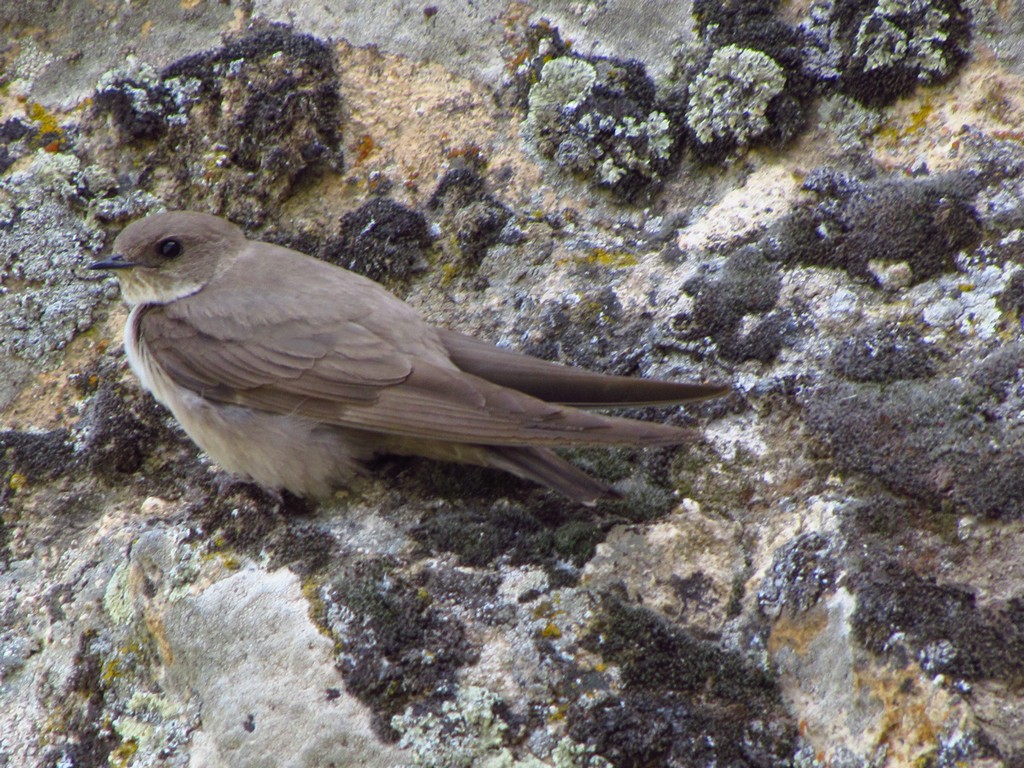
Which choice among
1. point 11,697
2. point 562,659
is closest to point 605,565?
point 562,659

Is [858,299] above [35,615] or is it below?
above

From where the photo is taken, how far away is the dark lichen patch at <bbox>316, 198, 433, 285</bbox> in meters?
3.79

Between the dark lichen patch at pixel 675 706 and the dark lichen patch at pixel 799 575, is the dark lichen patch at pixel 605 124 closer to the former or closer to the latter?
the dark lichen patch at pixel 799 575

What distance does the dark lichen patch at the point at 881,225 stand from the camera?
123 inches

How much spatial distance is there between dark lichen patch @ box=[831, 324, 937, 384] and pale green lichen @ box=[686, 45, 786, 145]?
91cm

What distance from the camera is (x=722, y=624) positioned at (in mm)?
2605

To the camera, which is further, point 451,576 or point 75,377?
point 75,377

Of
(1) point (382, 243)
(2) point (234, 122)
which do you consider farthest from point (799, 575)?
(2) point (234, 122)

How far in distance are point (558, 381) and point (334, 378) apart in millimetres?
756

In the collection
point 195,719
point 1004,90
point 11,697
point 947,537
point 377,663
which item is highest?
point 1004,90

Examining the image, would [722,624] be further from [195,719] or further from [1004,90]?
[1004,90]

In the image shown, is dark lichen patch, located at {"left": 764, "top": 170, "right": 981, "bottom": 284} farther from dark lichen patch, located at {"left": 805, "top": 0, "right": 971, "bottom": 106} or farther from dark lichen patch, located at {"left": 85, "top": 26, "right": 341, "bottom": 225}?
dark lichen patch, located at {"left": 85, "top": 26, "right": 341, "bottom": 225}

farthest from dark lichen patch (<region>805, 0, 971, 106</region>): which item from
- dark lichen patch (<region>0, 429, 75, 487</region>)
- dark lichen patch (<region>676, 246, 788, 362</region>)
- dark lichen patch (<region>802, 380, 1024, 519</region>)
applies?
dark lichen patch (<region>0, 429, 75, 487</region>)

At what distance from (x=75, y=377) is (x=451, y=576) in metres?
1.73
